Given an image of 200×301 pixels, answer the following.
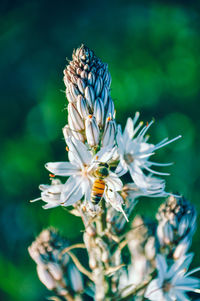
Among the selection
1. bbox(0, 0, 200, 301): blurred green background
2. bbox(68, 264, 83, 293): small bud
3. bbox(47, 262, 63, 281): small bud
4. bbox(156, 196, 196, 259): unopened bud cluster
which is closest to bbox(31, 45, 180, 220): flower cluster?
bbox(156, 196, 196, 259): unopened bud cluster

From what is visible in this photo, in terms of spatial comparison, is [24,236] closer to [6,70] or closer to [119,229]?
[119,229]

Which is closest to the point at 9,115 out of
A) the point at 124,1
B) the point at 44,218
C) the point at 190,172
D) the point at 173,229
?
the point at 44,218

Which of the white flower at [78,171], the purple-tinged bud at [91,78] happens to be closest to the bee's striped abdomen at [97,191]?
the white flower at [78,171]

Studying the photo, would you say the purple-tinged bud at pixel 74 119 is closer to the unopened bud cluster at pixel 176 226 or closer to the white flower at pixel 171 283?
the unopened bud cluster at pixel 176 226

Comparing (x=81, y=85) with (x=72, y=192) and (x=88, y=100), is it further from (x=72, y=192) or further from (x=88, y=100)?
(x=72, y=192)

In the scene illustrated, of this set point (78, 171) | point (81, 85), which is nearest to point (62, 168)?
point (78, 171)

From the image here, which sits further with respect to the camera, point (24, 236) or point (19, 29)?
point (19, 29)

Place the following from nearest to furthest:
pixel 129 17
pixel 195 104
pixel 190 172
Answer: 1. pixel 190 172
2. pixel 195 104
3. pixel 129 17
